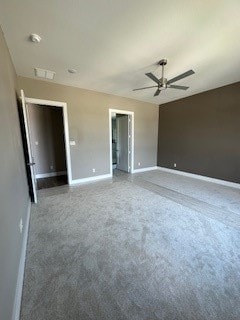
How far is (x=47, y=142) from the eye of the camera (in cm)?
549

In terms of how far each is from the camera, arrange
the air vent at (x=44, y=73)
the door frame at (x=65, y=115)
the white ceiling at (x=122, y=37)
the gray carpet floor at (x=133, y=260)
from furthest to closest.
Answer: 1. the door frame at (x=65, y=115)
2. the air vent at (x=44, y=73)
3. the white ceiling at (x=122, y=37)
4. the gray carpet floor at (x=133, y=260)

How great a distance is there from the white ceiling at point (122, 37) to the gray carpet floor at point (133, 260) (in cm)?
295

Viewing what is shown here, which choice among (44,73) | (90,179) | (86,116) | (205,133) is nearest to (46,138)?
(86,116)

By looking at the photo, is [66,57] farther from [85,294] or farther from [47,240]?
[85,294]

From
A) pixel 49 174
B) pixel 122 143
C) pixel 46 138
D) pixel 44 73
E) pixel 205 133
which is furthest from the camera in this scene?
pixel 122 143

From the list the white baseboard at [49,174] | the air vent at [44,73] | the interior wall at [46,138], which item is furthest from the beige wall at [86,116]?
the white baseboard at [49,174]

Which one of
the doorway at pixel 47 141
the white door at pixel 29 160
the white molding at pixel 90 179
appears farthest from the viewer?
the doorway at pixel 47 141

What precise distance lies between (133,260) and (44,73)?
4048 millimetres

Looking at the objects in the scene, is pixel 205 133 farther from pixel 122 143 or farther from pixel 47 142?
pixel 47 142

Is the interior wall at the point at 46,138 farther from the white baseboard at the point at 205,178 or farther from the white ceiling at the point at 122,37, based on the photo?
the white baseboard at the point at 205,178

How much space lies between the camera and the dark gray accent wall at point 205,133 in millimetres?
4316

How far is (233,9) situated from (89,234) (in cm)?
378

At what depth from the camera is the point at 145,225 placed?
2469 mm

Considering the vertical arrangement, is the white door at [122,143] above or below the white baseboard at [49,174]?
above
